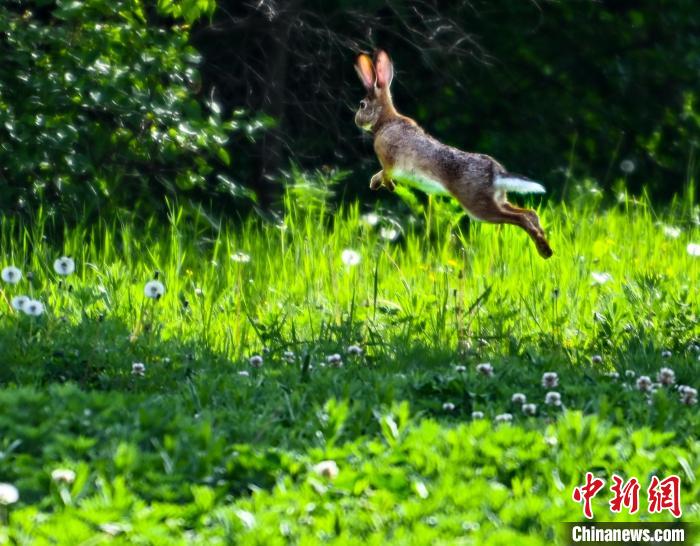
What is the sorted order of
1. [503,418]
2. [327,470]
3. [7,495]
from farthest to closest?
[503,418]
[327,470]
[7,495]

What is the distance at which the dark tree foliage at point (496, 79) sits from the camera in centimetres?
983

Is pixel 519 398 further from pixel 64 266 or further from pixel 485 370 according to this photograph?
pixel 64 266

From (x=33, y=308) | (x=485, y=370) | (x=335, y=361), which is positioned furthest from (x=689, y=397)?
(x=33, y=308)

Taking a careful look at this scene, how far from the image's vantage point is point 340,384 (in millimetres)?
4918

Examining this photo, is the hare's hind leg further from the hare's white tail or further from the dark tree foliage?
the dark tree foliage

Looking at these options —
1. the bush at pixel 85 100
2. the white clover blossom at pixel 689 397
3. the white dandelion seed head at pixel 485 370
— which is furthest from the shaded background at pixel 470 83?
the white clover blossom at pixel 689 397

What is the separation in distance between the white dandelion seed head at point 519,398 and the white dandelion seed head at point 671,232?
3057 mm

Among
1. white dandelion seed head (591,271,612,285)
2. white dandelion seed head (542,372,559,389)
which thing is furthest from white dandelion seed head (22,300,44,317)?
white dandelion seed head (591,271,612,285)

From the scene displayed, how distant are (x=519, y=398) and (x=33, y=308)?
1919 mm

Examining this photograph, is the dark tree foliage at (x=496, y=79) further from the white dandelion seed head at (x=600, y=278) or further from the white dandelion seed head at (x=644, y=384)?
the white dandelion seed head at (x=644, y=384)

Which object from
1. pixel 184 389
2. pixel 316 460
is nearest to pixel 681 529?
pixel 316 460

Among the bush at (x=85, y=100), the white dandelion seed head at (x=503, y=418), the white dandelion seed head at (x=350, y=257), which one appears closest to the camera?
the white dandelion seed head at (x=503, y=418)

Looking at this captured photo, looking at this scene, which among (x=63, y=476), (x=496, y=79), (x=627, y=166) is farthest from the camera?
(x=627, y=166)

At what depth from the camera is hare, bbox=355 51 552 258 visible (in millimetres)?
4848
